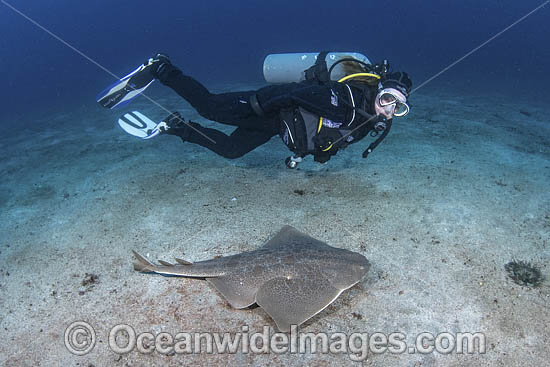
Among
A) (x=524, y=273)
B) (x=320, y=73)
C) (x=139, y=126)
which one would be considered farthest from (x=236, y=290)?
(x=139, y=126)

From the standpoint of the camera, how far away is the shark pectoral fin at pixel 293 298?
279 centimetres

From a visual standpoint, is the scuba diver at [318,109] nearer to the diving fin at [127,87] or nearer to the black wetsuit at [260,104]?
the black wetsuit at [260,104]

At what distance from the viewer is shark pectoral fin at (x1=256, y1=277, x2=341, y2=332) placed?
279cm

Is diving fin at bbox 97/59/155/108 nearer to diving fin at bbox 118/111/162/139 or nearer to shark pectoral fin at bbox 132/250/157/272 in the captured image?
diving fin at bbox 118/111/162/139

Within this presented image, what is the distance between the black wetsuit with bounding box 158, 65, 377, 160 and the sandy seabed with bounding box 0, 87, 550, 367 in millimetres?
955

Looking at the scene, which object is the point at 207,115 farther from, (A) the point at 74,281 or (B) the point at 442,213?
(B) the point at 442,213

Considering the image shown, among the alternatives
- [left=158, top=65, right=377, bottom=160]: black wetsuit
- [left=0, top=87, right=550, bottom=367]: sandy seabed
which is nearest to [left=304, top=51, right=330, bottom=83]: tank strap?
[left=158, top=65, right=377, bottom=160]: black wetsuit

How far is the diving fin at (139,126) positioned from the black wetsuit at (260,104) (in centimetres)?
43

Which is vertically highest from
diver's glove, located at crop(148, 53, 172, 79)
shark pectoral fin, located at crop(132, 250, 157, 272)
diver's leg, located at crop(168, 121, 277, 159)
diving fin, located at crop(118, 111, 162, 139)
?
diver's glove, located at crop(148, 53, 172, 79)

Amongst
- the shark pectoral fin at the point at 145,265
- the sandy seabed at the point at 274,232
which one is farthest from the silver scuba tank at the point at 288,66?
the shark pectoral fin at the point at 145,265

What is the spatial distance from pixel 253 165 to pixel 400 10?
94.2 m

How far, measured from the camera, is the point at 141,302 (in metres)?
3.45

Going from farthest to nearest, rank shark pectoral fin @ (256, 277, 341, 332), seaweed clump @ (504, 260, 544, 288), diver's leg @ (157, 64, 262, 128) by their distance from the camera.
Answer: diver's leg @ (157, 64, 262, 128), seaweed clump @ (504, 260, 544, 288), shark pectoral fin @ (256, 277, 341, 332)

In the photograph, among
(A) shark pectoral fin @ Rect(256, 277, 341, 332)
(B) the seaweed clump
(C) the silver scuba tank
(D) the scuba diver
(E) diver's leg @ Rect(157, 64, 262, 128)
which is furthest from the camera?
(C) the silver scuba tank
